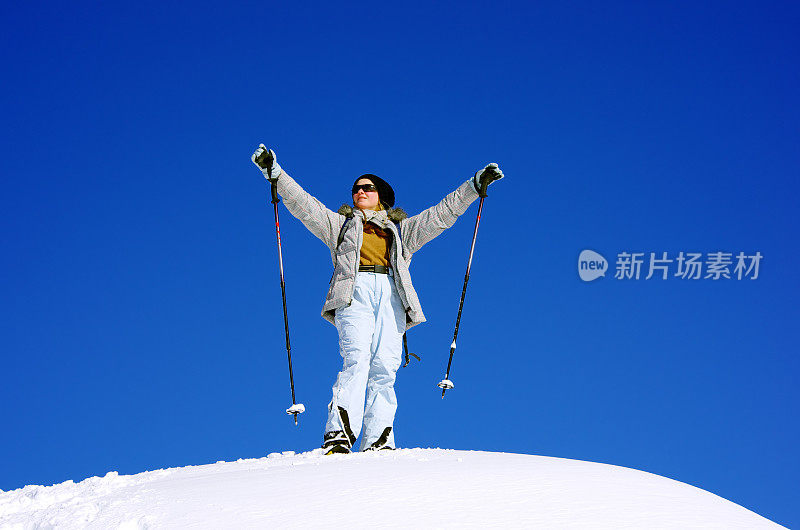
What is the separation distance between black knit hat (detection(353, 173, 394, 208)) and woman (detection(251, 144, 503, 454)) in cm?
1

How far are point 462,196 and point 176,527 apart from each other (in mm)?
4392

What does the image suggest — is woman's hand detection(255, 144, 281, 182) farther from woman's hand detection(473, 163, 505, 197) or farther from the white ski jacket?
woman's hand detection(473, 163, 505, 197)

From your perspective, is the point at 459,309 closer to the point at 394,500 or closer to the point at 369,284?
the point at 369,284

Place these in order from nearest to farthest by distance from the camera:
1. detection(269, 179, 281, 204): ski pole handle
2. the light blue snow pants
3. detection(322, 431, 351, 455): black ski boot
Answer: detection(322, 431, 351, 455): black ski boot, the light blue snow pants, detection(269, 179, 281, 204): ski pole handle

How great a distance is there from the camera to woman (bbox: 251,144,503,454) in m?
5.90

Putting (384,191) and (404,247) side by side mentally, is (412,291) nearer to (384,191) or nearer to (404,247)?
(404,247)

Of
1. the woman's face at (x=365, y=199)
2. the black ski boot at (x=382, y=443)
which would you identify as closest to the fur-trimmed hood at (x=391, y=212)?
the woman's face at (x=365, y=199)

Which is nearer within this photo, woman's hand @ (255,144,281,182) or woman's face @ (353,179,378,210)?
woman's hand @ (255,144,281,182)

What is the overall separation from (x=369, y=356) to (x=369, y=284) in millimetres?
644

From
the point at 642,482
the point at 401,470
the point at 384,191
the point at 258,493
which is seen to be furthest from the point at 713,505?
the point at 384,191

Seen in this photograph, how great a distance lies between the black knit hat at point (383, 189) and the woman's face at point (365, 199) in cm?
8

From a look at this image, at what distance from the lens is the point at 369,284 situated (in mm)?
6199

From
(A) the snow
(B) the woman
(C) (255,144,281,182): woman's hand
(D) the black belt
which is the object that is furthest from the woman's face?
(A) the snow

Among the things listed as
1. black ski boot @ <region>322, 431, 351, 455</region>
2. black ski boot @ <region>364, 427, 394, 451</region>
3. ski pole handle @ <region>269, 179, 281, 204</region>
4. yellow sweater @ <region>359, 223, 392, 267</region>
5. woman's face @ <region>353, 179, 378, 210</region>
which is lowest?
black ski boot @ <region>322, 431, 351, 455</region>
